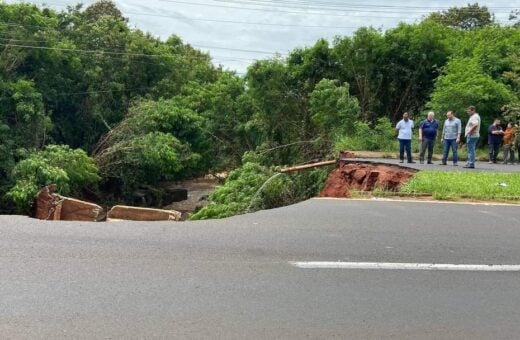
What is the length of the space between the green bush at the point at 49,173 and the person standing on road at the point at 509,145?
15868 mm

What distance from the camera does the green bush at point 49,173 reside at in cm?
1995

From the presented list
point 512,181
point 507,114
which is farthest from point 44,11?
point 512,181

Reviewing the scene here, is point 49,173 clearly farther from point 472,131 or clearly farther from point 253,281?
point 253,281

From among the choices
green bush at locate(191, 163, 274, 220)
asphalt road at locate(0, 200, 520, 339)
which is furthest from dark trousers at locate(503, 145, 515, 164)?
asphalt road at locate(0, 200, 520, 339)

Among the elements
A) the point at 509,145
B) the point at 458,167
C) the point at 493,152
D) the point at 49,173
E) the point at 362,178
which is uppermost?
the point at 509,145

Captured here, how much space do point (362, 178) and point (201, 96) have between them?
16.8m

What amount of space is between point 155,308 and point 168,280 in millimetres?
796

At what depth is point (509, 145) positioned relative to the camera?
20.1 metres

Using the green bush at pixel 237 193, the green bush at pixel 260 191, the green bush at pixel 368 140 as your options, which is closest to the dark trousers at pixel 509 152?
the green bush at pixel 368 140

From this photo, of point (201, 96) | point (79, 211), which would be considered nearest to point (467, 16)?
point (201, 96)

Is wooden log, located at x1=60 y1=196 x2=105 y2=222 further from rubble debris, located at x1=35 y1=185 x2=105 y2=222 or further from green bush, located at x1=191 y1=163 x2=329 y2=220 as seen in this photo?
green bush, located at x1=191 y1=163 x2=329 y2=220

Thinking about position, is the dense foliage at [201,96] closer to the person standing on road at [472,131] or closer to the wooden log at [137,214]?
the person standing on road at [472,131]

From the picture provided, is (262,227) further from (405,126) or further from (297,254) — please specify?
(405,126)

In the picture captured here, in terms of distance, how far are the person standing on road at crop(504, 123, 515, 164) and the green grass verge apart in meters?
5.23
